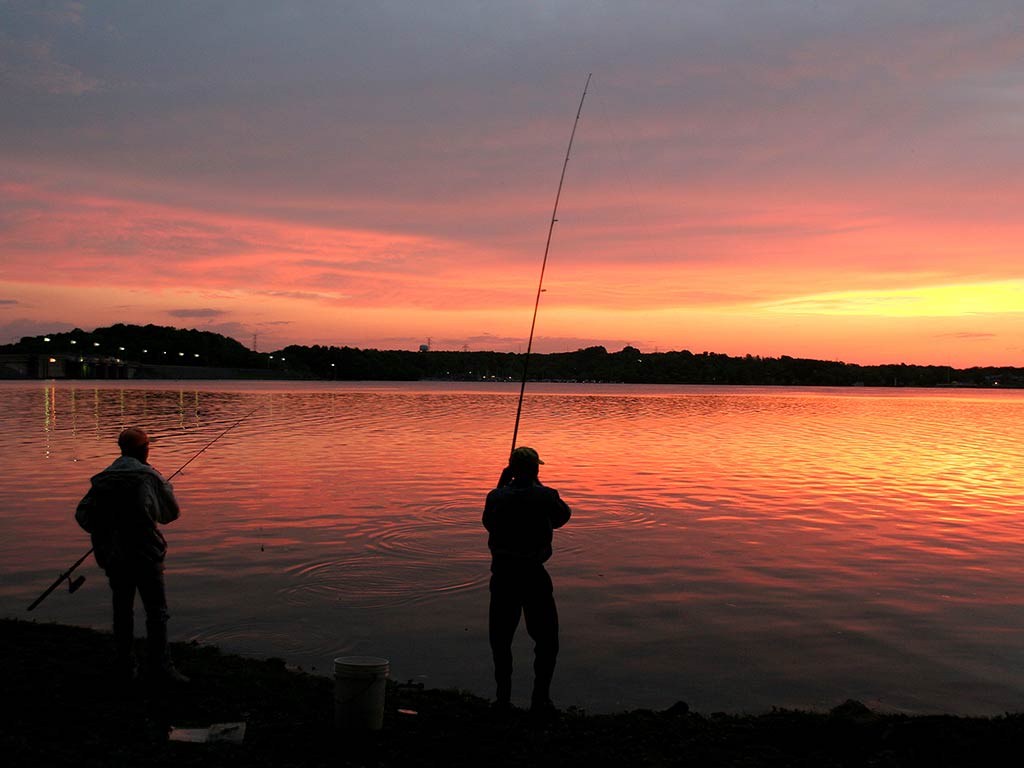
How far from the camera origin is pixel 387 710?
22.4ft

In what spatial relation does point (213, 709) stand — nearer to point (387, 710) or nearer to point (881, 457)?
point (387, 710)

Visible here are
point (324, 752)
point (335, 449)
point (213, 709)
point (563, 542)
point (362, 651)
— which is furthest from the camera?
point (335, 449)

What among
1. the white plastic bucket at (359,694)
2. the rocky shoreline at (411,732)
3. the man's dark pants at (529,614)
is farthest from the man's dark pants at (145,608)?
the man's dark pants at (529,614)

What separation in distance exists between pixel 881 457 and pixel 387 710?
2838 centimetres

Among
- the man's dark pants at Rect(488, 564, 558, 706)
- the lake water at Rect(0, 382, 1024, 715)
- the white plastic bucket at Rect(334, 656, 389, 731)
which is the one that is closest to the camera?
the white plastic bucket at Rect(334, 656, 389, 731)

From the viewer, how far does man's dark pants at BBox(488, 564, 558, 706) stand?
22.4ft

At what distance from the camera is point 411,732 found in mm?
6387

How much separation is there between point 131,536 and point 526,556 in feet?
9.88

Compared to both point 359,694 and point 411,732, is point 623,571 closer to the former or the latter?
point 411,732

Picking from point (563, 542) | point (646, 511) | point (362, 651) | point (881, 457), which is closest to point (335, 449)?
point (646, 511)

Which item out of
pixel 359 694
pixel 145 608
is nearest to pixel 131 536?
pixel 145 608

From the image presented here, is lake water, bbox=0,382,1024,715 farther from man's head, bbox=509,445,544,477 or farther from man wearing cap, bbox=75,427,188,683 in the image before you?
man's head, bbox=509,445,544,477

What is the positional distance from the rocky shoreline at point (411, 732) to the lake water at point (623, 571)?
1030 mm

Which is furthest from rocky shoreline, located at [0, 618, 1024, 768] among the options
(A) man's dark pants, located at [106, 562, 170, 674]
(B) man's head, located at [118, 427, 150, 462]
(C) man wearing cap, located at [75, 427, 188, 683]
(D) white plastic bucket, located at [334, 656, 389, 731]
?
(B) man's head, located at [118, 427, 150, 462]
